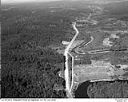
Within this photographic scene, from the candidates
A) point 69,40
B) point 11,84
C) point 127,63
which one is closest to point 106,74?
point 127,63

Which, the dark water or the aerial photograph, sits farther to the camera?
the aerial photograph

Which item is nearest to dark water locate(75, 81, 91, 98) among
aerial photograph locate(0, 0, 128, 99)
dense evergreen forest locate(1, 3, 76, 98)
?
aerial photograph locate(0, 0, 128, 99)

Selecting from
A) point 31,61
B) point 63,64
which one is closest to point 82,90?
point 63,64

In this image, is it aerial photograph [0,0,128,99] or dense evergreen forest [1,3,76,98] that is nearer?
aerial photograph [0,0,128,99]

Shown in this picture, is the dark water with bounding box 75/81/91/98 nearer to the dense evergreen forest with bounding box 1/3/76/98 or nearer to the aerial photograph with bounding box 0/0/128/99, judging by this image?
the aerial photograph with bounding box 0/0/128/99

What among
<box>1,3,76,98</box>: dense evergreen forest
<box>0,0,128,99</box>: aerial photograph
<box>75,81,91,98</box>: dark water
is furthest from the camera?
<box>1,3,76,98</box>: dense evergreen forest

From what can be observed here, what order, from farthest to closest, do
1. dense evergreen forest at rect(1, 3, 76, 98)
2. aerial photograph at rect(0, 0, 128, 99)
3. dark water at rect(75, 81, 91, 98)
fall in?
dense evergreen forest at rect(1, 3, 76, 98), aerial photograph at rect(0, 0, 128, 99), dark water at rect(75, 81, 91, 98)

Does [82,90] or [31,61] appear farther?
[31,61]

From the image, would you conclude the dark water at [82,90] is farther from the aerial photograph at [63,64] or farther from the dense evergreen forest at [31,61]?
the dense evergreen forest at [31,61]

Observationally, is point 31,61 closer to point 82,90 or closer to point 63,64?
point 63,64

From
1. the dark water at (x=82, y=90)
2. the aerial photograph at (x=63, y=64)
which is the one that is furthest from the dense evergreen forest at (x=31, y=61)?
the dark water at (x=82, y=90)
